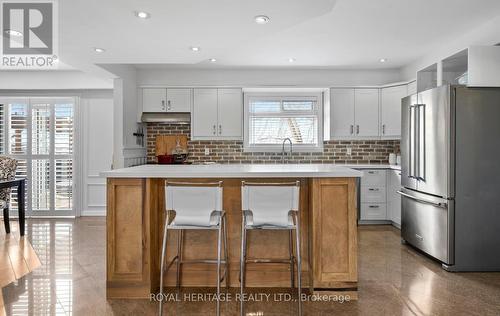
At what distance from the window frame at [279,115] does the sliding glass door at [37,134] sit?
10.3 feet

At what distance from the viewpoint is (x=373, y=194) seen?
5234 mm

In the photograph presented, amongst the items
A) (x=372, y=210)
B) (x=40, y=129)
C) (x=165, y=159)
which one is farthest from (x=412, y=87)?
(x=40, y=129)

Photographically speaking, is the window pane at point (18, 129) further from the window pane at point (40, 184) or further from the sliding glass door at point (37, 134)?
the window pane at point (40, 184)

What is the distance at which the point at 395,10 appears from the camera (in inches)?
127

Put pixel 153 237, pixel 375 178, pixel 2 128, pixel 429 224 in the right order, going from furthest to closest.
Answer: pixel 2 128, pixel 375 178, pixel 429 224, pixel 153 237

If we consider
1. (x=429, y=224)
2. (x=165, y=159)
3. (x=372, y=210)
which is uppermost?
(x=165, y=159)

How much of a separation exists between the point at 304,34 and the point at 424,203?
2.37 metres

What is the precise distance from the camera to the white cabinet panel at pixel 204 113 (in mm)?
5391

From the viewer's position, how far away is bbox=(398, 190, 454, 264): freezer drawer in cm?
329

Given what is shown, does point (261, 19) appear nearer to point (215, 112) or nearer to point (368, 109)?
point (215, 112)

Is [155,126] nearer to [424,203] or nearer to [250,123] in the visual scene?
[250,123]

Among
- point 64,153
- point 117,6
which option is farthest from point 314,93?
point 64,153

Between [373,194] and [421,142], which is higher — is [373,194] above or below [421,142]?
below

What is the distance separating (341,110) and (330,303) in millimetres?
3534
